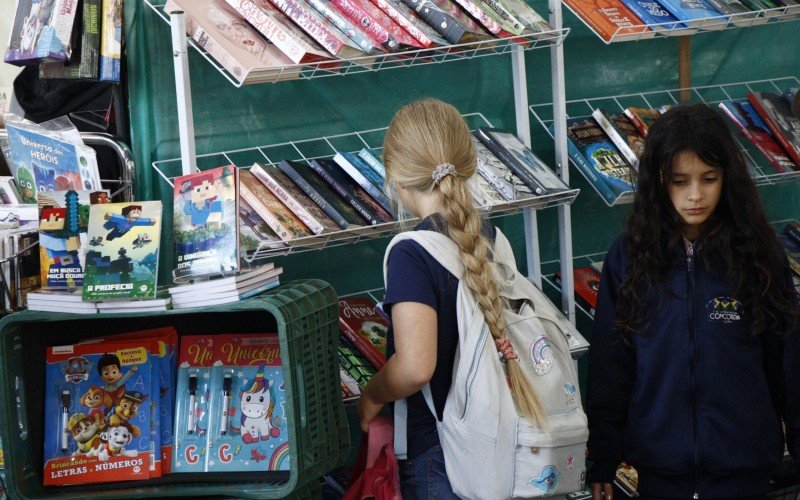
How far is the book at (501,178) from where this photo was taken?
3076mm

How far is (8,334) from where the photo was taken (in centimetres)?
233

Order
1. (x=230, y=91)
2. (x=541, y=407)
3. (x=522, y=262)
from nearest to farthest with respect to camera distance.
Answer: (x=541, y=407)
(x=230, y=91)
(x=522, y=262)

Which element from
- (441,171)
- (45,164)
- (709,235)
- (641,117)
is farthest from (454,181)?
(641,117)

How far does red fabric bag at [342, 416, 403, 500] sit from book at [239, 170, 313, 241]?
26.9 inches

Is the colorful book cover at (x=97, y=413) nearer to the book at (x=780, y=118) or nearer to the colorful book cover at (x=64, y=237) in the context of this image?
the colorful book cover at (x=64, y=237)

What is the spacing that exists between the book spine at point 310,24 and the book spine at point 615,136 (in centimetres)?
109

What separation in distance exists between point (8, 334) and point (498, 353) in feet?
3.69

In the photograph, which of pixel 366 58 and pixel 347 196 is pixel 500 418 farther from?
pixel 366 58

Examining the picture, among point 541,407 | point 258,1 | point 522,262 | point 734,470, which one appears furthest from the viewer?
point 522,262

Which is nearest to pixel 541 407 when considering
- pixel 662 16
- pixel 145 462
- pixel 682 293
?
pixel 682 293

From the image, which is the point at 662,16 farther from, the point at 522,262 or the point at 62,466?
the point at 62,466

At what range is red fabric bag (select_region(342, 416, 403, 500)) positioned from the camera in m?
2.16

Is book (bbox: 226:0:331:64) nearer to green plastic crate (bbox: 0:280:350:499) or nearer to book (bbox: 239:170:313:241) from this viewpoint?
book (bbox: 239:170:313:241)

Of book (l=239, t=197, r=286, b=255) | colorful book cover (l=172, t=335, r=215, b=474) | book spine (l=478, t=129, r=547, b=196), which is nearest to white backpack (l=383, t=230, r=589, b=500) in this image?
colorful book cover (l=172, t=335, r=215, b=474)
